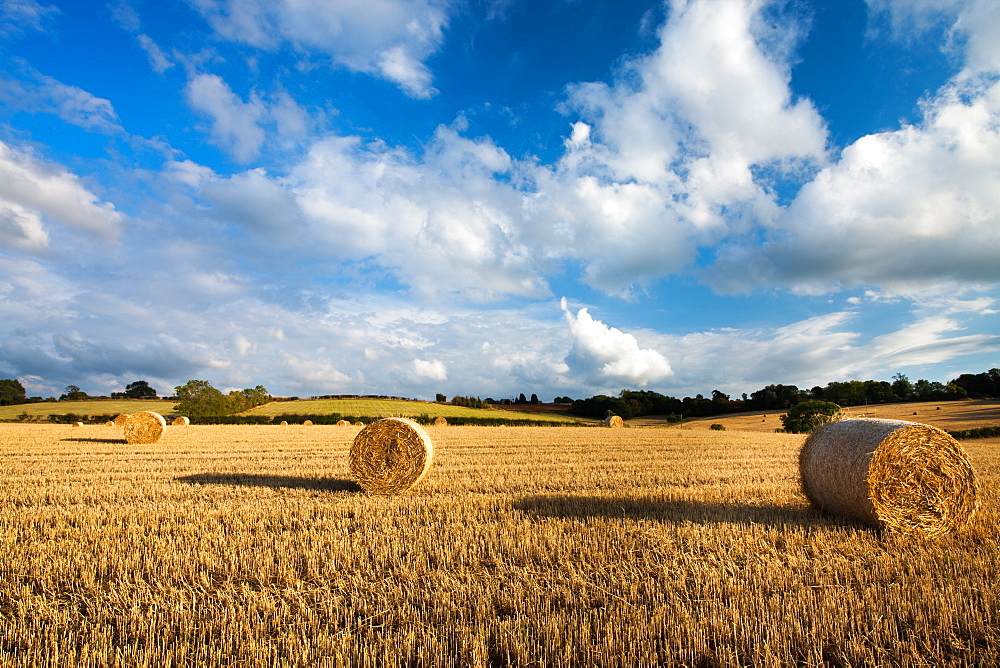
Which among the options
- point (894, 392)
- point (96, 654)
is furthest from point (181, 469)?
point (894, 392)

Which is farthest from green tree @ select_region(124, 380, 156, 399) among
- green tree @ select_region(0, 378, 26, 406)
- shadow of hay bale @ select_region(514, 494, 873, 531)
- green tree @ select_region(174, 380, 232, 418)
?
shadow of hay bale @ select_region(514, 494, 873, 531)

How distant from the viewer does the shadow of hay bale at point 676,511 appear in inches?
283

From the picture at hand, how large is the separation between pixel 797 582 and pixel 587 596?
197 cm

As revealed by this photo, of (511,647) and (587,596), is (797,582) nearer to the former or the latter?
(587,596)

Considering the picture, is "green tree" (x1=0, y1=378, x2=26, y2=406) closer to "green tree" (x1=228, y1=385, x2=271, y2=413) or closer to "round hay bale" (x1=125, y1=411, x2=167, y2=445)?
"green tree" (x1=228, y1=385, x2=271, y2=413)

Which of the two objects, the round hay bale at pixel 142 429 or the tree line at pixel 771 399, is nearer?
the round hay bale at pixel 142 429

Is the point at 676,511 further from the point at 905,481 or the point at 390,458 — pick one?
the point at 390,458

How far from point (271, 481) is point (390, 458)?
2666mm

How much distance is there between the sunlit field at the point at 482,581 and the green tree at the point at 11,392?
256 feet

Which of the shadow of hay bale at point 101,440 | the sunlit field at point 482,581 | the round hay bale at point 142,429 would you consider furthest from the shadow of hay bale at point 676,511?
the shadow of hay bale at point 101,440

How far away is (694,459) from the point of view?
1561 centimetres

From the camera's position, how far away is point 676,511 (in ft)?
25.2

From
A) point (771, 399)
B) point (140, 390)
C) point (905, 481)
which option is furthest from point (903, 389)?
point (140, 390)

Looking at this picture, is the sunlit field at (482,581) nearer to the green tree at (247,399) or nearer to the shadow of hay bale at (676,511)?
the shadow of hay bale at (676,511)
